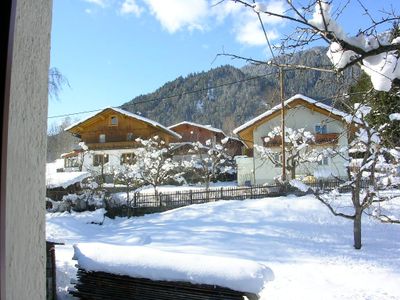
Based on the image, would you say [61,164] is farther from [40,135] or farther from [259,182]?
[40,135]

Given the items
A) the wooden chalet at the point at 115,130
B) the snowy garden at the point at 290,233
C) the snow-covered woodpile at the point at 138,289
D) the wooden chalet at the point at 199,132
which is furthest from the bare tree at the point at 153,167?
the snow-covered woodpile at the point at 138,289

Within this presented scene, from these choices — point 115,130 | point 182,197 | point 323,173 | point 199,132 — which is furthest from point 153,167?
point 199,132

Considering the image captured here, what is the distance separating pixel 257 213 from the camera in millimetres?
18422

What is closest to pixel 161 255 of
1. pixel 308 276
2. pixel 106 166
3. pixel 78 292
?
A: pixel 78 292

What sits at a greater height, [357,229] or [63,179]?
[63,179]

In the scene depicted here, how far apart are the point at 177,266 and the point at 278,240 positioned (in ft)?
26.9

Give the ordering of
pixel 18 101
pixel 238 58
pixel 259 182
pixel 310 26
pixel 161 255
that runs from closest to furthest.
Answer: pixel 18 101 < pixel 310 26 < pixel 238 58 < pixel 161 255 < pixel 259 182

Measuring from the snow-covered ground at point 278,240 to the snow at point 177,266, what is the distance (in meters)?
1.55

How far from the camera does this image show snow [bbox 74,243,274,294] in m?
5.93

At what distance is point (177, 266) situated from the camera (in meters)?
6.44

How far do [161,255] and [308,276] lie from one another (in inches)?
173

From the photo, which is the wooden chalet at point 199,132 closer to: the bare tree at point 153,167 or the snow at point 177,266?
the bare tree at point 153,167

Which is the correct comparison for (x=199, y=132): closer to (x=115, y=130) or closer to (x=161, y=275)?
(x=115, y=130)

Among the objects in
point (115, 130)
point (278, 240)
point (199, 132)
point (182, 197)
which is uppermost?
point (199, 132)
